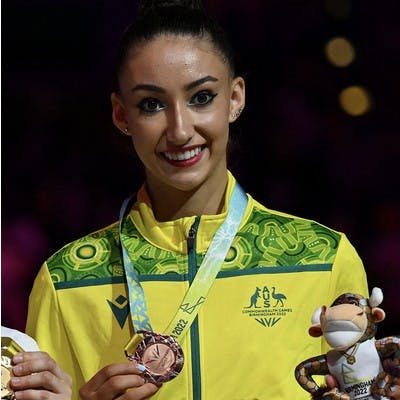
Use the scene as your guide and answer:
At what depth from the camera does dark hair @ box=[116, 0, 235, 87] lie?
281cm

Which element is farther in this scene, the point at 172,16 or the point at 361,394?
the point at 172,16

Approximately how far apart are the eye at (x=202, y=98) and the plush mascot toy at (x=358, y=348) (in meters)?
0.69

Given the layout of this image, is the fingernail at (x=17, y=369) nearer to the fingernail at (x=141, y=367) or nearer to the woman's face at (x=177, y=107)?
the fingernail at (x=141, y=367)

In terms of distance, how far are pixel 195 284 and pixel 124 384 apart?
35cm

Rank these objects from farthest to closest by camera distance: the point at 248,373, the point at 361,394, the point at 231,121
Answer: the point at 231,121
the point at 248,373
the point at 361,394

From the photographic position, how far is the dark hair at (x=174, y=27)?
111 inches

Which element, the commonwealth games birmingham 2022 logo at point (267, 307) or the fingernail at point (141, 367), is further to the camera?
the commonwealth games birmingham 2022 logo at point (267, 307)

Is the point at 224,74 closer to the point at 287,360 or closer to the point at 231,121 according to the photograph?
the point at 231,121

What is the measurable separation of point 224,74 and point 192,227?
1.26 ft

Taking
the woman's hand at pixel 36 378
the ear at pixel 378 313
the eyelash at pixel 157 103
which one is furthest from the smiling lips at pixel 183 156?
the ear at pixel 378 313

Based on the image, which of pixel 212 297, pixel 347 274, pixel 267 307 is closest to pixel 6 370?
pixel 212 297

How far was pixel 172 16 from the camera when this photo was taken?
2.83m

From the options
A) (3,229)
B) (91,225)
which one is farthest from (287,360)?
(3,229)

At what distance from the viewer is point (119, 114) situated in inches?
114
